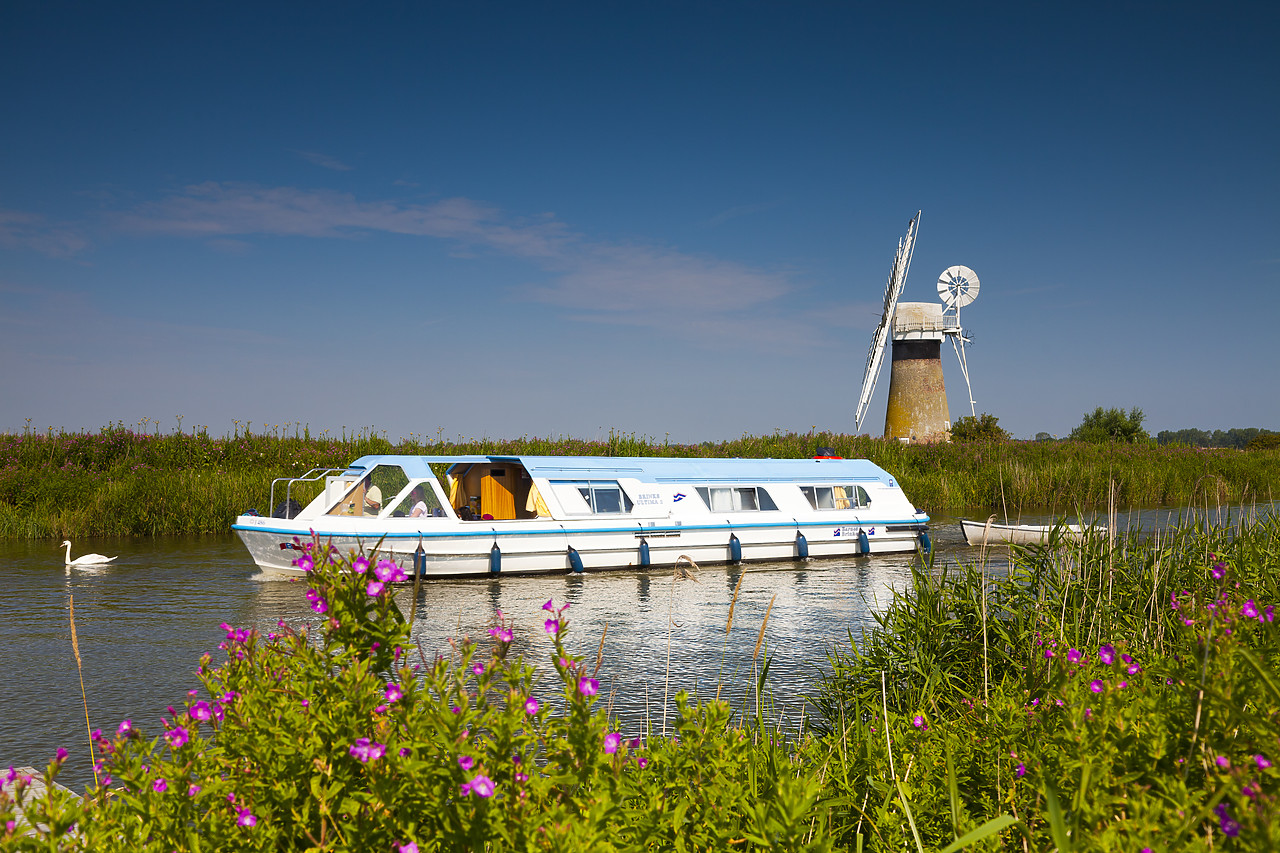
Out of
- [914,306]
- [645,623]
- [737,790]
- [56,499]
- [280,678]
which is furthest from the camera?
[914,306]

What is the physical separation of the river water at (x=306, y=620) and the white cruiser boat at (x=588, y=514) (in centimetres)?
52

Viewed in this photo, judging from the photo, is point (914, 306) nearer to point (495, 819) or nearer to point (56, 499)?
point (56, 499)

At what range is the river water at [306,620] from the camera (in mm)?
8156

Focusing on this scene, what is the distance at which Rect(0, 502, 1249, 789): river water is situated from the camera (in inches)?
321

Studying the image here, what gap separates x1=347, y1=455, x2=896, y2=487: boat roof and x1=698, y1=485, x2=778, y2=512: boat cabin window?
0.73ft

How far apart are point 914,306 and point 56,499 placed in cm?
4590

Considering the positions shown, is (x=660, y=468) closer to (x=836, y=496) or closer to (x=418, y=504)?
(x=836, y=496)

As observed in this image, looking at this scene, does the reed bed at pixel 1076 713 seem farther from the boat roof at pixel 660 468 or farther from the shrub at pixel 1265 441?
the shrub at pixel 1265 441

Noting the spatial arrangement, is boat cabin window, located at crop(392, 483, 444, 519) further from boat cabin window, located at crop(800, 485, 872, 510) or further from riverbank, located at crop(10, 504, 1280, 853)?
riverbank, located at crop(10, 504, 1280, 853)

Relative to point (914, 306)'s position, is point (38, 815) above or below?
below

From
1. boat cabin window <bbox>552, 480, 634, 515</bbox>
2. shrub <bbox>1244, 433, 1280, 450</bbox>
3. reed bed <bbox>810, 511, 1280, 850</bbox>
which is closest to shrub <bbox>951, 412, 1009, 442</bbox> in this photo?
shrub <bbox>1244, 433, 1280, 450</bbox>

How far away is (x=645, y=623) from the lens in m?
12.3

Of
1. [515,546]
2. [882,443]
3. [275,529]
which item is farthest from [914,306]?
[275,529]

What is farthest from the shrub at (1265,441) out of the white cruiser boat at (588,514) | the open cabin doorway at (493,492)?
the open cabin doorway at (493,492)
